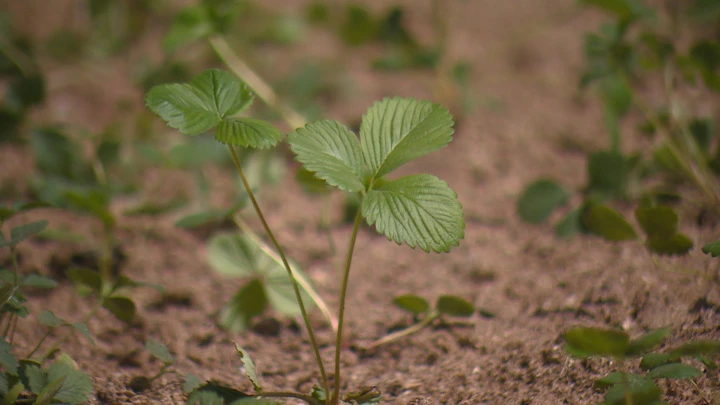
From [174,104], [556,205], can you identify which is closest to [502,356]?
[556,205]

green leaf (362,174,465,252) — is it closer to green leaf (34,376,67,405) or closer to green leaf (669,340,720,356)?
green leaf (669,340,720,356)

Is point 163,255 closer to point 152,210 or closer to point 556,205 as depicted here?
point 152,210

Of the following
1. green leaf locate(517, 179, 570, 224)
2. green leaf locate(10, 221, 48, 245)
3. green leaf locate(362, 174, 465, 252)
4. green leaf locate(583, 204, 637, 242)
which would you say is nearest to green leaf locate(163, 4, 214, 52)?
green leaf locate(10, 221, 48, 245)

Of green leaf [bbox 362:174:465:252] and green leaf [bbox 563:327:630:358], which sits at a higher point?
green leaf [bbox 362:174:465:252]

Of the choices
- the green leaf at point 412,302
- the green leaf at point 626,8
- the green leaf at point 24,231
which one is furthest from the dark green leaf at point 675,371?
the green leaf at point 24,231

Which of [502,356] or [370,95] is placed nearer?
[502,356]

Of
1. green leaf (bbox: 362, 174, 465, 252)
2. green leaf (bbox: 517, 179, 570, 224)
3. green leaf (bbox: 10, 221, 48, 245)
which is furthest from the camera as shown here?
green leaf (bbox: 517, 179, 570, 224)

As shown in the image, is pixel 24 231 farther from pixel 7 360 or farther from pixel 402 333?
pixel 402 333
